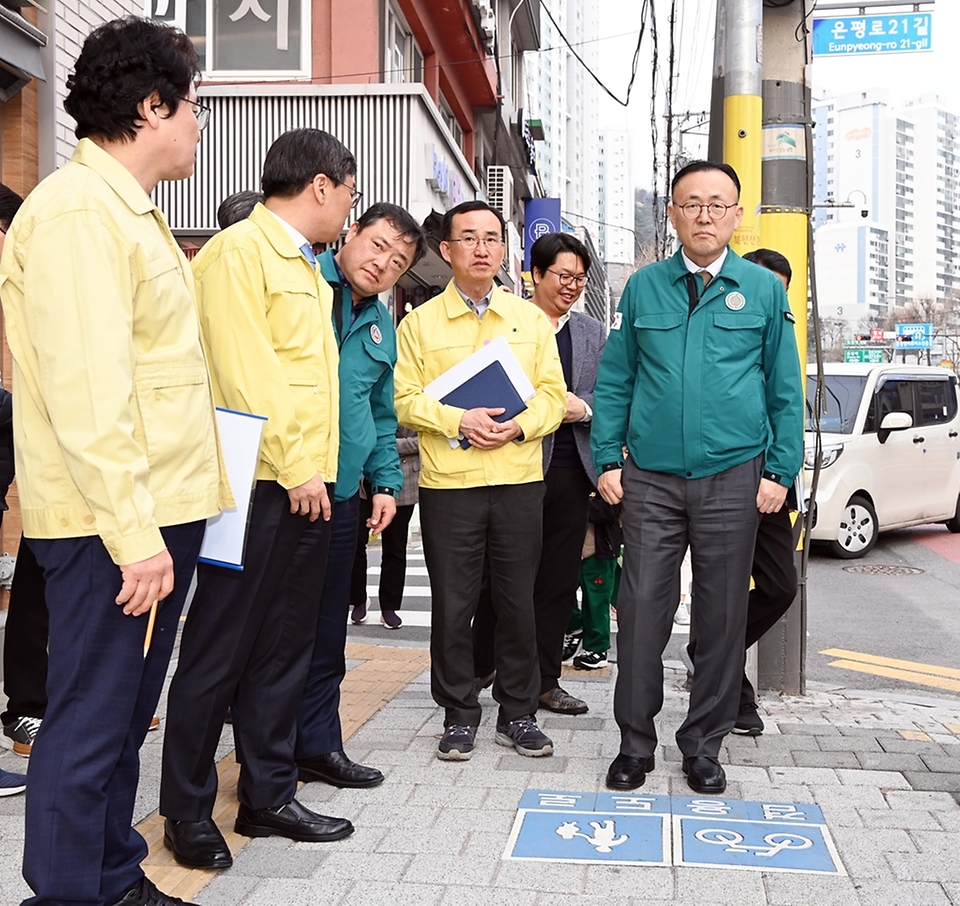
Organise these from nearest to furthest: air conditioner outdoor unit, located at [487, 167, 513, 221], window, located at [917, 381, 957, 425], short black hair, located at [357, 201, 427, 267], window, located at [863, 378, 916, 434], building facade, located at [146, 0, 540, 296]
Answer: short black hair, located at [357, 201, 427, 267]
window, located at [863, 378, 916, 434]
window, located at [917, 381, 957, 425]
building facade, located at [146, 0, 540, 296]
air conditioner outdoor unit, located at [487, 167, 513, 221]

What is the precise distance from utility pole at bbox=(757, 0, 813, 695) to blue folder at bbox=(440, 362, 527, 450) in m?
1.70

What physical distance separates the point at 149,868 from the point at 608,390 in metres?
2.36

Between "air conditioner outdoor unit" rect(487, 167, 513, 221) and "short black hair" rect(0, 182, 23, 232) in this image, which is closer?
"short black hair" rect(0, 182, 23, 232)

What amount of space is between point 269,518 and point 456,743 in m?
1.55

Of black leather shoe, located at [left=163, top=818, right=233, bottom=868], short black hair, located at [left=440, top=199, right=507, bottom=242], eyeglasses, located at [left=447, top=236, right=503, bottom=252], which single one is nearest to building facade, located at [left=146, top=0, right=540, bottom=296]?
short black hair, located at [left=440, top=199, right=507, bottom=242]

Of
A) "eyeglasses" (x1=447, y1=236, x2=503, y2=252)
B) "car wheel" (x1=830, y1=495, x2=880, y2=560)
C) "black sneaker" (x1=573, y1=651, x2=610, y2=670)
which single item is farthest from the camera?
"car wheel" (x1=830, y1=495, x2=880, y2=560)

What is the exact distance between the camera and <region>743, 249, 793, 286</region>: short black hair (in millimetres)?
5082

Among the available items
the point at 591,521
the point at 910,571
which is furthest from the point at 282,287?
the point at 910,571

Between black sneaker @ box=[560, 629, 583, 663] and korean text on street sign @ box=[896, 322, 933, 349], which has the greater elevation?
korean text on street sign @ box=[896, 322, 933, 349]

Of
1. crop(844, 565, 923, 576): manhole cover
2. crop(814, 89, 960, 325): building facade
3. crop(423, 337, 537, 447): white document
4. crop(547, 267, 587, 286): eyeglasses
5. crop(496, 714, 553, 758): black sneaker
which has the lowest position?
crop(844, 565, 923, 576): manhole cover

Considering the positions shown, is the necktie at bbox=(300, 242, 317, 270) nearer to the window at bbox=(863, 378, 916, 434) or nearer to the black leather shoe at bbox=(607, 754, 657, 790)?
the black leather shoe at bbox=(607, 754, 657, 790)

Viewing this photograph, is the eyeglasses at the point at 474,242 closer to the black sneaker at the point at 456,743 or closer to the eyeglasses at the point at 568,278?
the eyeglasses at the point at 568,278

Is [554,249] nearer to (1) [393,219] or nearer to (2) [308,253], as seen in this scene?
(1) [393,219]

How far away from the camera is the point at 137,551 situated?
251 cm
